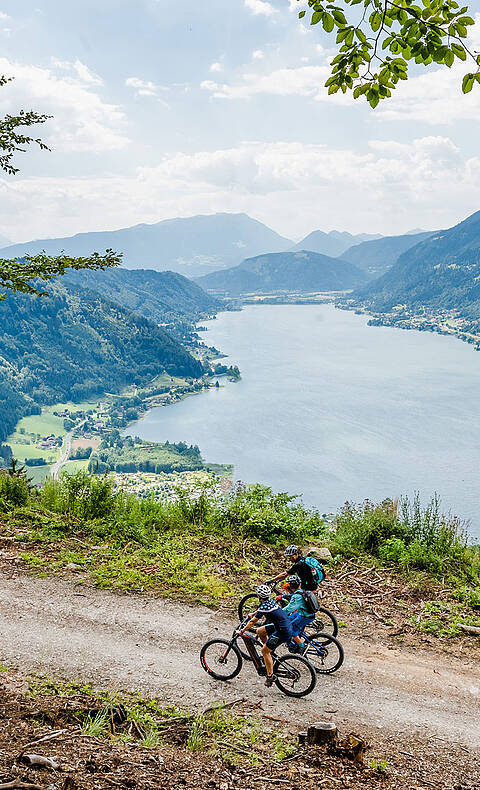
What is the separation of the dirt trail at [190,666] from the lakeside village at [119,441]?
3264 centimetres

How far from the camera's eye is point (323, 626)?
6.17m

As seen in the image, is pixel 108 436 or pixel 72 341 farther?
pixel 72 341

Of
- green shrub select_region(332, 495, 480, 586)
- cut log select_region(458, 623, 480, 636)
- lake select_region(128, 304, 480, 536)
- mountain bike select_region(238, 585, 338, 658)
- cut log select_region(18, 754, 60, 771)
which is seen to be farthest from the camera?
lake select_region(128, 304, 480, 536)

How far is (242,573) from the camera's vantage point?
7539 millimetres

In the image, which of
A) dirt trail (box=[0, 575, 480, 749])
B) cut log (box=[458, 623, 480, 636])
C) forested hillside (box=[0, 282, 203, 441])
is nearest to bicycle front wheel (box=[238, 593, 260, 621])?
dirt trail (box=[0, 575, 480, 749])

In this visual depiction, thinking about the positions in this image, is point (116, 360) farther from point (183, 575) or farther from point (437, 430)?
point (183, 575)

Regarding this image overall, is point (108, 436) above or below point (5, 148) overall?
below

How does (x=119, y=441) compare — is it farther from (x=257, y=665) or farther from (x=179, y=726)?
(x=179, y=726)

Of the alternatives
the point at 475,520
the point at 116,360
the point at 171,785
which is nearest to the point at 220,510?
the point at 171,785

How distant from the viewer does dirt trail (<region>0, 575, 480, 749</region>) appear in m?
4.90

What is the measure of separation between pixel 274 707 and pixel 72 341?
138 meters

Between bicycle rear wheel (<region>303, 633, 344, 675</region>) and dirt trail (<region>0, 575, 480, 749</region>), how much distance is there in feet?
0.33

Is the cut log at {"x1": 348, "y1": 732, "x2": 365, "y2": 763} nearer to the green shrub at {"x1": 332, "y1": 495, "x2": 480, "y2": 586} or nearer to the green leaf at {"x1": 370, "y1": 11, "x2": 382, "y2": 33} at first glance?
the green shrub at {"x1": 332, "y1": 495, "x2": 480, "y2": 586}

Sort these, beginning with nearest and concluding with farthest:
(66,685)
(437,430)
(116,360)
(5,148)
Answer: (66,685) < (5,148) < (437,430) < (116,360)
